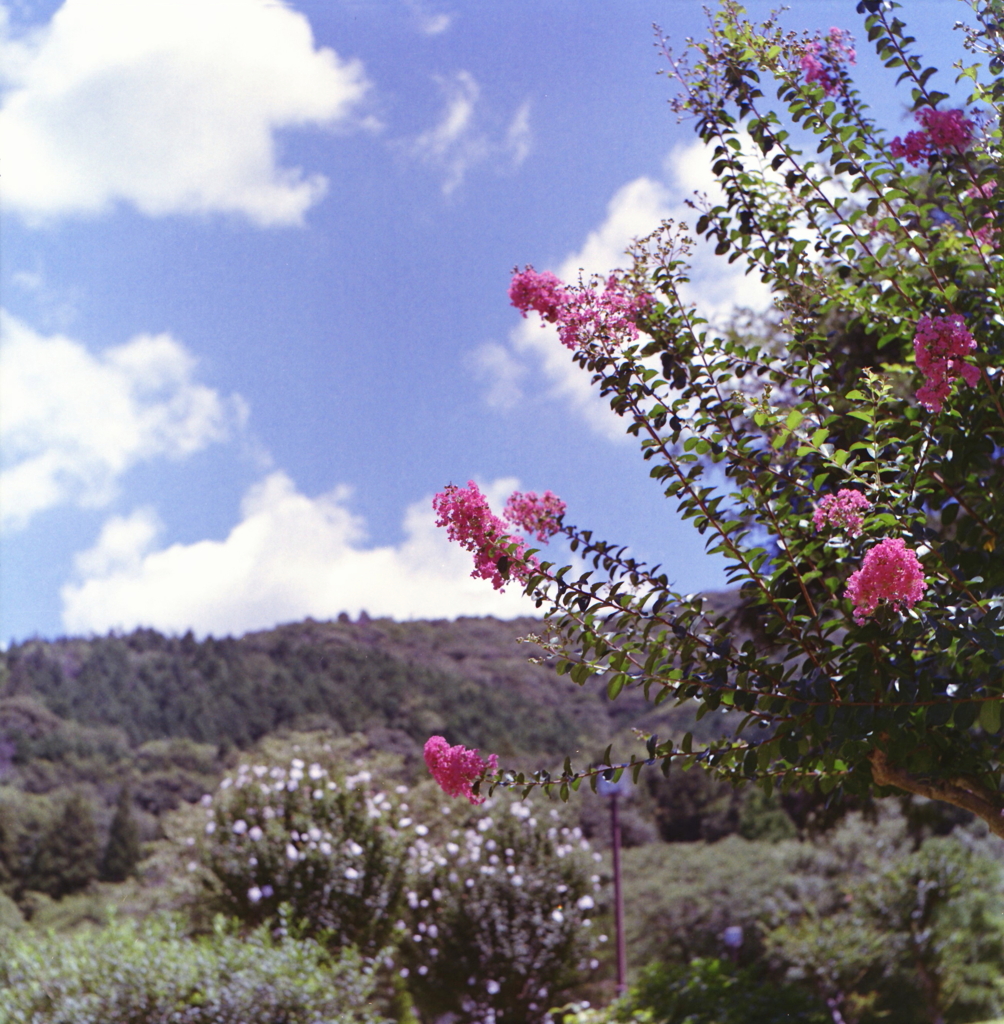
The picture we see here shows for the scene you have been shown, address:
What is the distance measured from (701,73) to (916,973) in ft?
41.4

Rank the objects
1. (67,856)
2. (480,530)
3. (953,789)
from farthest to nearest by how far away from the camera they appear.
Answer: (67,856) < (953,789) < (480,530)

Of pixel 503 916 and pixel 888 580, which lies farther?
pixel 503 916

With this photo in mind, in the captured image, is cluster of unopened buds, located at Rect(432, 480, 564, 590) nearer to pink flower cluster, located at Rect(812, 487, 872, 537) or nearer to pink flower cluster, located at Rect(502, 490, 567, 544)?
pink flower cluster, located at Rect(502, 490, 567, 544)

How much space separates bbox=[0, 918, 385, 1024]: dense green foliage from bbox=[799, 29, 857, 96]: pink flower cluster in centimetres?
669

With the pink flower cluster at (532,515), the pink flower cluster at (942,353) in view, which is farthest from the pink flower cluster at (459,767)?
the pink flower cluster at (942,353)

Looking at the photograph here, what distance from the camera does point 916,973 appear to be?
12.2 m

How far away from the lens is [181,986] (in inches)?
281

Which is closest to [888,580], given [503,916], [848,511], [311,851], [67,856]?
[848,511]

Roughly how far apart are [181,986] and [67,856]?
59.9 feet

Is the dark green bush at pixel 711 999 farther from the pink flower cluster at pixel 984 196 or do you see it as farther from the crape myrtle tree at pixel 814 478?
the pink flower cluster at pixel 984 196

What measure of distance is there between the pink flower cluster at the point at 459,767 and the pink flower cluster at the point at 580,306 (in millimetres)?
915

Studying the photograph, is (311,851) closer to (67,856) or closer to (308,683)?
(67,856)

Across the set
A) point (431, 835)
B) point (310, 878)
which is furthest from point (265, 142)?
point (431, 835)

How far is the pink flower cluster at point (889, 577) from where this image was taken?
1613 millimetres
